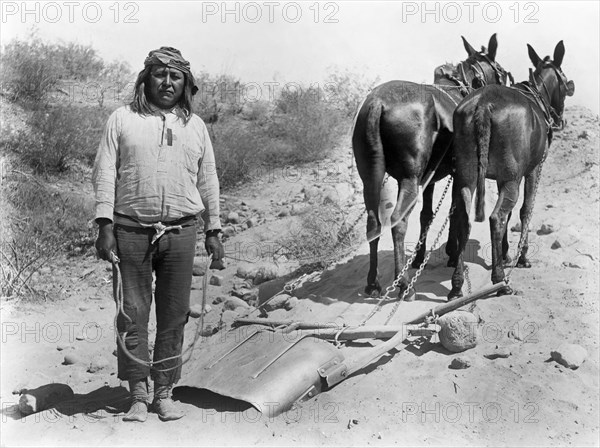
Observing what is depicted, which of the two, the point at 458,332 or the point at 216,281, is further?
the point at 216,281

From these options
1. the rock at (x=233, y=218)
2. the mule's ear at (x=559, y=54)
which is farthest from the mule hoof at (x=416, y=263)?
the rock at (x=233, y=218)

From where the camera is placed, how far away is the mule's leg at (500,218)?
6207 millimetres

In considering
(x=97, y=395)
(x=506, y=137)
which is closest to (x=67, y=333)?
(x=97, y=395)

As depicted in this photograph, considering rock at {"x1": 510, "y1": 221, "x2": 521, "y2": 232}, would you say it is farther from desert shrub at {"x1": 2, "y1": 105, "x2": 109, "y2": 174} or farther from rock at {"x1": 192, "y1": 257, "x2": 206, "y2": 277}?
desert shrub at {"x1": 2, "y1": 105, "x2": 109, "y2": 174}

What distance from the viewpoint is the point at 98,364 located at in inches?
222

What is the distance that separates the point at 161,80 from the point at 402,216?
292 centimetres

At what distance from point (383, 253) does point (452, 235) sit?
1.01 meters

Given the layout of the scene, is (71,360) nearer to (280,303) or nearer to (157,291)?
(157,291)

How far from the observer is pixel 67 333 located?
643cm

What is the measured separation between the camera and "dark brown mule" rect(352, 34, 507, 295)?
641 centimetres

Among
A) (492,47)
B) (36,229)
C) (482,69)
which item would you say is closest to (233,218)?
(36,229)

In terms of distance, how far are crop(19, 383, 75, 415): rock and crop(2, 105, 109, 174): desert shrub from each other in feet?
20.1

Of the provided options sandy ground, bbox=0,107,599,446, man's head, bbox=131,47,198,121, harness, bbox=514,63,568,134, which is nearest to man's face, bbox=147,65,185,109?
man's head, bbox=131,47,198,121

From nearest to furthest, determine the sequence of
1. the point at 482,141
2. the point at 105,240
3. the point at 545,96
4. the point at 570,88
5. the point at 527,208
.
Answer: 1. the point at 105,240
2. the point at 482,141
3. the point at 527,208
4. the point at 545,96
5. the point at 570,88
